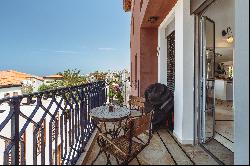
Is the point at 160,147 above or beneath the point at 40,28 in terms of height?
beneath

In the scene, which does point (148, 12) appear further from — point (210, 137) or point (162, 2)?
point (210, 137)

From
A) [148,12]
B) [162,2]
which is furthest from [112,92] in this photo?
[162,2]

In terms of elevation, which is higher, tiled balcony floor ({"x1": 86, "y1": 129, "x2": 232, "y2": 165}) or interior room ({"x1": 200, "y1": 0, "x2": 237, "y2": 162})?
interior room ({"x1": 200, "y1": 0, "x2": 237, "y2": 162})

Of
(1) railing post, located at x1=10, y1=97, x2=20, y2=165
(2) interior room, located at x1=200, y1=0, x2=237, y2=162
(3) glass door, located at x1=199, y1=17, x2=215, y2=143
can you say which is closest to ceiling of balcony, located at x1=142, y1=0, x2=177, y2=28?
(2) interior room, located at x1=200, y1=0, x2=237, y2=162

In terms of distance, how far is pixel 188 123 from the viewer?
189 inches

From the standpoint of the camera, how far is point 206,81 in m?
4.87

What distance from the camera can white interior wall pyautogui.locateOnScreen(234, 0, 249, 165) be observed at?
8.20 ft

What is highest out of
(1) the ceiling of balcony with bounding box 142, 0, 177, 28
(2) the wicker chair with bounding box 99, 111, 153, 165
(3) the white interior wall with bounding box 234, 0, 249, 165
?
(1) the ceiling of balcony with bounding box 142, 0, 177, 28

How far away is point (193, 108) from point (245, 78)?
90.3 inches

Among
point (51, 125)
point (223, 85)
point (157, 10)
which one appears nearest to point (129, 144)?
point (51, 125)

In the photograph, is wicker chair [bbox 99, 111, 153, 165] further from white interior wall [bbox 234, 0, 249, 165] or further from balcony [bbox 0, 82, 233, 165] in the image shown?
white interior wall [bbox 234, 0, 249, 165]

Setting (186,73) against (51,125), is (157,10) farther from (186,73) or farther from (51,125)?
(51,125)

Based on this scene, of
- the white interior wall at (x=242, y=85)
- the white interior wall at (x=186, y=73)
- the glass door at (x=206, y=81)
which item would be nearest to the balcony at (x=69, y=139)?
the white interior wall at (x=186, y=73)

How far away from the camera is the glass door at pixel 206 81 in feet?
15.5
